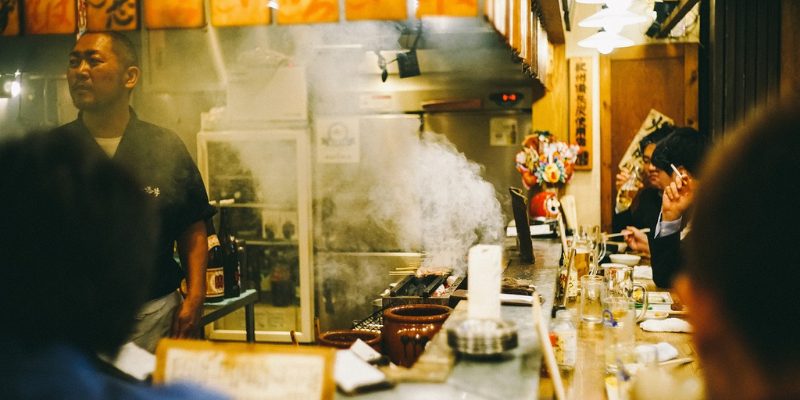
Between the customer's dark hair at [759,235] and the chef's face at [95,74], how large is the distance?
3.26m

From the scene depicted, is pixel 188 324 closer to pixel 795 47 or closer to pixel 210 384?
pixel 210 384

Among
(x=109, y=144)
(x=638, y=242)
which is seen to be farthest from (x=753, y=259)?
(x=638, y=242)

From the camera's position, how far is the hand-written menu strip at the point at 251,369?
142cm

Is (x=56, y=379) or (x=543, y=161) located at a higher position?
(x=543, y=161)

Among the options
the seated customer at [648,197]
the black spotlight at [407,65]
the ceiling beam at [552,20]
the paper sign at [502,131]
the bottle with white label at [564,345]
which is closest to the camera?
the bottle with white label at [564,345]

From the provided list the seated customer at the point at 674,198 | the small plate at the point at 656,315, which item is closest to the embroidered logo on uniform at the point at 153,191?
the small plate at the point at 656,315

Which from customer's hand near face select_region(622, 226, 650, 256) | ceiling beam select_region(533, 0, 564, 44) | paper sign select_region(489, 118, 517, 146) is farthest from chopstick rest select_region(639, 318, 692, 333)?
paper sign select_region(489, 118, 517, 146)

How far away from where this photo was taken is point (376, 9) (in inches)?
131

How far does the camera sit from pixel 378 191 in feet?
24.2

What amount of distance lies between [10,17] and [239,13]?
1.35 meters

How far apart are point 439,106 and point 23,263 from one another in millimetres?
6260

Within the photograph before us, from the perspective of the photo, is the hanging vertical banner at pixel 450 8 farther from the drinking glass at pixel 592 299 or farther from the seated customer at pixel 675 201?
the seated customer at pixel 675 201

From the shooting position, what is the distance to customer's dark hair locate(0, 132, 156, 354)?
1161 mm

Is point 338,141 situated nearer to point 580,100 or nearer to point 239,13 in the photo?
point 580,100
